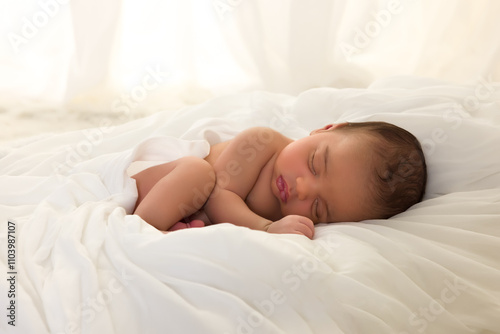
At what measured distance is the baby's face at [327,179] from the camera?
1456 millimetres

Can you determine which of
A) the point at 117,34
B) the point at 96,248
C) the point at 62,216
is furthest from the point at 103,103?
the point at 96,248

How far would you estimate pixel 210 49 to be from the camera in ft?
8.91

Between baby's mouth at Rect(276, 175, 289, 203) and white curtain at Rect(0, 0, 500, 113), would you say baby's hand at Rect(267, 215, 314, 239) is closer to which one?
baby's mouth at Rect(276, 175, 289, 203)

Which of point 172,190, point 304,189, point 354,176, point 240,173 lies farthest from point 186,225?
point 354,176

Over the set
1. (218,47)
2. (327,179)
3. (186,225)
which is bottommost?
(186,225)

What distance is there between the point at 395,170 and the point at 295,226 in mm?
287

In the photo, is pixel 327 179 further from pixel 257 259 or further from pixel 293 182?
pixel 257 259

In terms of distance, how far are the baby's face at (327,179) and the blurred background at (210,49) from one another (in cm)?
109

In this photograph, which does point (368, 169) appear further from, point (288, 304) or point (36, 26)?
point (36, 26)

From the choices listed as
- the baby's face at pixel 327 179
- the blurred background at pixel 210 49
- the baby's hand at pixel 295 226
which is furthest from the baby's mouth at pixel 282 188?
the blurred background at pixel 210 49

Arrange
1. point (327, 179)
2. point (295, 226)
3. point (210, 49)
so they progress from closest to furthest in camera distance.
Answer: point (295, 226) → point (327, 179) → point (210, 49)

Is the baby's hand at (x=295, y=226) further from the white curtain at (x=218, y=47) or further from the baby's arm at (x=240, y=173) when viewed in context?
the white curtain at (x=218, y=47)

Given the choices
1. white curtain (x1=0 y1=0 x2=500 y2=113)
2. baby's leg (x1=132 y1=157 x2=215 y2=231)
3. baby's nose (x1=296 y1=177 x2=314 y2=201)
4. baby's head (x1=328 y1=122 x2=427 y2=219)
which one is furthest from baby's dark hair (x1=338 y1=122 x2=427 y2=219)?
white curtain (x1=0 y1=0 x2=500 y2=113)

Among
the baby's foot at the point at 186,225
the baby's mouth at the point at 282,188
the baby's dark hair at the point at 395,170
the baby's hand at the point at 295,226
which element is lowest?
the baby's foot at the point at 186,225
